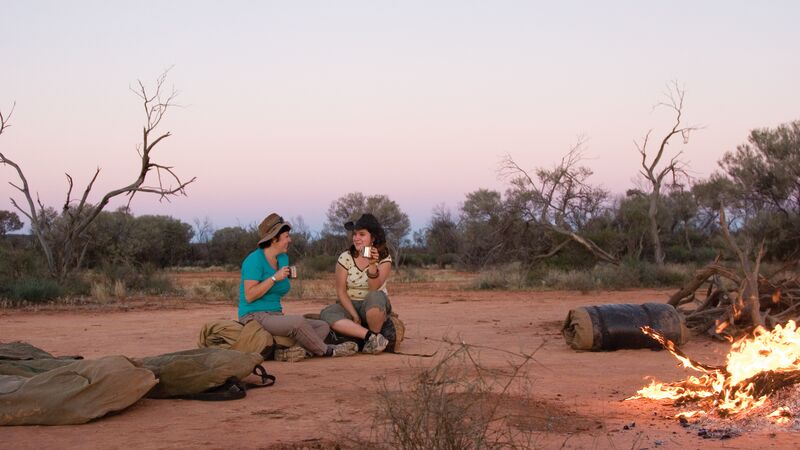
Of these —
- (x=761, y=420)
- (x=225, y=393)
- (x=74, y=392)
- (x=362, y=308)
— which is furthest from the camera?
(x=362, y=308)

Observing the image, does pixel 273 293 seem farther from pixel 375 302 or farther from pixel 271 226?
pixel 375 302

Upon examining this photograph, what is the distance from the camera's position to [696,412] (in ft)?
17.7

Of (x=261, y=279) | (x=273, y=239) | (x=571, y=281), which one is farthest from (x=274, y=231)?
(x=571, y=281)

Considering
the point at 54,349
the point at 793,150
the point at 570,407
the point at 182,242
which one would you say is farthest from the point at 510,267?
the point at 182,242

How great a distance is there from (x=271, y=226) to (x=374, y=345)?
167cm

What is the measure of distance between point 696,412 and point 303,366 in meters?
3.86

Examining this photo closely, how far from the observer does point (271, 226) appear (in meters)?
Result: 8.51

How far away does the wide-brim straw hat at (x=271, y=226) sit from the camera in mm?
8398

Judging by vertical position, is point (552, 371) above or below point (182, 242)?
below

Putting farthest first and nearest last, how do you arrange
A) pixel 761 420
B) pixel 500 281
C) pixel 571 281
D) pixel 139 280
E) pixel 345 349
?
pixel 500 281, pixel 139 280, pixel 571 281, pixel 345 349, pixel 761 420

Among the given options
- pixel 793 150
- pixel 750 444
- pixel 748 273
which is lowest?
pixel 750 444

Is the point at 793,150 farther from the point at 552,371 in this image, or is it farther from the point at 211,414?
the point at 211,414

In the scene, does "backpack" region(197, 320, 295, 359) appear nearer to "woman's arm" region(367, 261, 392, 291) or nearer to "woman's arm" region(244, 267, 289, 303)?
"woman's arm" region(244, 267, 289, 303)

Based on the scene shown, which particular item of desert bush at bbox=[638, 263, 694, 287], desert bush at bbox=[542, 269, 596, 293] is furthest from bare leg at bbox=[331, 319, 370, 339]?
desert bush at bbox=[638, 263, 694, 287]
